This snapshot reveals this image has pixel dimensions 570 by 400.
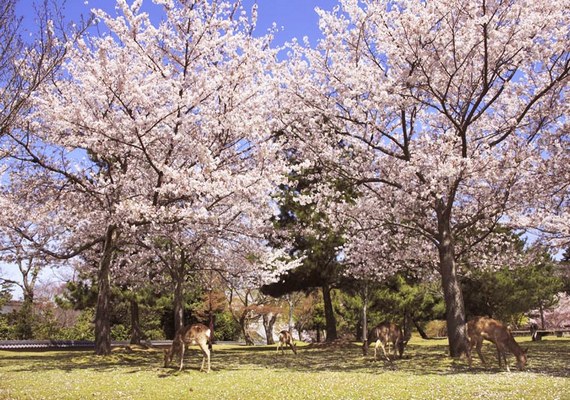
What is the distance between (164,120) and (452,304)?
12.0 metres

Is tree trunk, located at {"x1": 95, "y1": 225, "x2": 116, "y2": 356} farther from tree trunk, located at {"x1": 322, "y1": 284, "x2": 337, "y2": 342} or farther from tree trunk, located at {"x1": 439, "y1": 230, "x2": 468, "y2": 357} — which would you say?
tree trunk, located at {"x1": 322, "y1": 284, "x2": 337, "y2": 342}

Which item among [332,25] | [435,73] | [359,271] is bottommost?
[359,271]

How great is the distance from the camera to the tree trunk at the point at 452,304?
16.9m

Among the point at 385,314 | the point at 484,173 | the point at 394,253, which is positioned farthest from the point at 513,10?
the point at 385,314

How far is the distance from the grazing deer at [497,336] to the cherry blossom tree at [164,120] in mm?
7936

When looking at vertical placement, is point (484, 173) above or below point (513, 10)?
below

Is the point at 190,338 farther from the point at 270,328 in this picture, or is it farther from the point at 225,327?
the point at 225,327

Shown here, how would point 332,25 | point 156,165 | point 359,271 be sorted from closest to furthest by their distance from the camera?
1. point 156,165
2. point 332,25
3. point 359,271

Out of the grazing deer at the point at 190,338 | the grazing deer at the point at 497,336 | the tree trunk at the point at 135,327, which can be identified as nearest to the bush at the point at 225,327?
the tree trunk at the point at 135,327

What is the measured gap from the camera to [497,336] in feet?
46.3

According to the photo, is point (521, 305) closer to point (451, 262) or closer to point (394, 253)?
point (394, 253)

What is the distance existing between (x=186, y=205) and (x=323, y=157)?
235 inches

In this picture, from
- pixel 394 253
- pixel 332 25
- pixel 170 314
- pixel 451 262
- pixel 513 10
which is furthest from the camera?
pixel 170 314

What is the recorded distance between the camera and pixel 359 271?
26500 millimetres
